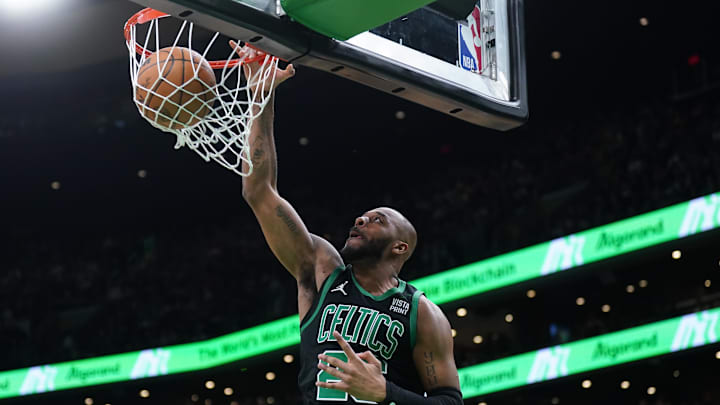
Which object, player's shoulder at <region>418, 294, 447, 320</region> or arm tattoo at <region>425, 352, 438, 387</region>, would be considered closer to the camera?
arm tattoo at <region>425, 352, 438, 387</region>

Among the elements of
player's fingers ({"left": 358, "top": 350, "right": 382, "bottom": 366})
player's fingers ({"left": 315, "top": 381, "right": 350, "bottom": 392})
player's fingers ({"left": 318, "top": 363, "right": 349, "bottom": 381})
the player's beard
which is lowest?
player's fingers ({"left": 315, "top": 381, "right": 350, "bottom": 392})

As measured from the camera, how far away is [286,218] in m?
4.18

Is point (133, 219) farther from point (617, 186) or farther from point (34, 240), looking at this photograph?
point (617, 186)

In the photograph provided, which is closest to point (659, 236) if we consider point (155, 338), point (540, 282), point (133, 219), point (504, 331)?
point (540, 282)

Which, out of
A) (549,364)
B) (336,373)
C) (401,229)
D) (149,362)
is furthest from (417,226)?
(336,373)

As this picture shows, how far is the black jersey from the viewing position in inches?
149

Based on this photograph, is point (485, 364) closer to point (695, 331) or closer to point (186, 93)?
point (695, 331)

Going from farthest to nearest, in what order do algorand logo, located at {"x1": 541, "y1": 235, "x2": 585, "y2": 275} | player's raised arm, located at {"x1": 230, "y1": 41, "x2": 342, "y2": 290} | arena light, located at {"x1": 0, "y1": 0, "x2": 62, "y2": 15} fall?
arena light, located at {"x1": 0, "y1": 0, "x2": 62, "y2": 15}, algorand logo, located at {"x1": 541, "y1": 235, "x2": 585, "y2": 275}, player's raised arm, located at {"x1": 230, "y1": 41, "x2": 342, "y2": 290}

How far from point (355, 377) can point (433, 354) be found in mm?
560

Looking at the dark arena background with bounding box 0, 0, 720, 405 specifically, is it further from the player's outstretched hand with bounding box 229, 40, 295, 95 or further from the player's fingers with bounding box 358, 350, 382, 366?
the player's fingers with bounding box 358, 350, 382, 366

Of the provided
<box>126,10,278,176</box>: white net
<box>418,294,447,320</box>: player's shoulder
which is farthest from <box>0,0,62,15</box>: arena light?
<box>418,294,447,320</box>: player's shoulder

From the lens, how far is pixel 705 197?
12102 mm

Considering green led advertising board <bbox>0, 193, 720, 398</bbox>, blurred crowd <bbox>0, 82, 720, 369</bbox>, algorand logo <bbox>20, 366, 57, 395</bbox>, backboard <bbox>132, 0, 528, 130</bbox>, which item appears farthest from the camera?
algorand logo <bbox>20, 366, 57, 395</bbox>

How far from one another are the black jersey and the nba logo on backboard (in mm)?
948
